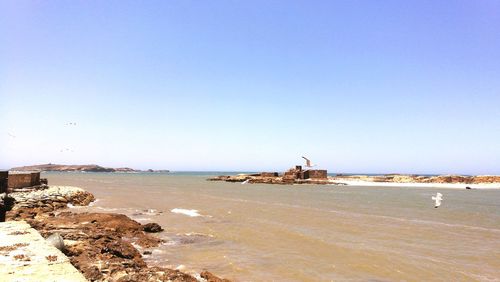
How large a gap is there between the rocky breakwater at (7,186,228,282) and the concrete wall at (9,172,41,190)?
27.0ft

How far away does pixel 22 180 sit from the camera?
3491 centimetres

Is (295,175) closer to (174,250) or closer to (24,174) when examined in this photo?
(24,174)

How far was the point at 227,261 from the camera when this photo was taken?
13406 mm

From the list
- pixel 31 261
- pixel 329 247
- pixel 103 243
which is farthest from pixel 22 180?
pixel 329 247

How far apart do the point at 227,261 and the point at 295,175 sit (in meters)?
90.0

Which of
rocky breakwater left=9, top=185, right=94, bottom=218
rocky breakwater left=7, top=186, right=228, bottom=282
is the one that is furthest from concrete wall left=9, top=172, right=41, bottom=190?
rocky breakwater left=7, top=186, right=228, bottom=282

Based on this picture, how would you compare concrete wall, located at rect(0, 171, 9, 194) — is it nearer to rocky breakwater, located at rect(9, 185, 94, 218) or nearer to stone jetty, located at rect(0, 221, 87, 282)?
rocky breakwater, located at rect(9, 185, 94, 218)

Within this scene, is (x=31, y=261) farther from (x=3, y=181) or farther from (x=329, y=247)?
(x=3, y=181)

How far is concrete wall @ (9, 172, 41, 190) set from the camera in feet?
110

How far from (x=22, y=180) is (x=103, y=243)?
89.2 feet

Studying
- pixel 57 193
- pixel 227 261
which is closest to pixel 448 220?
pixel 227 261

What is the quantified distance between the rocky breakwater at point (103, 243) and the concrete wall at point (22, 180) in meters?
8.22

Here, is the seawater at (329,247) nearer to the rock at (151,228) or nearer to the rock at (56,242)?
the rock at (151,228)

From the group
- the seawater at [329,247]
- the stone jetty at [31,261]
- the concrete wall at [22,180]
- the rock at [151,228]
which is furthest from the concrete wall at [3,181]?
the stone jetty at [31,261]
